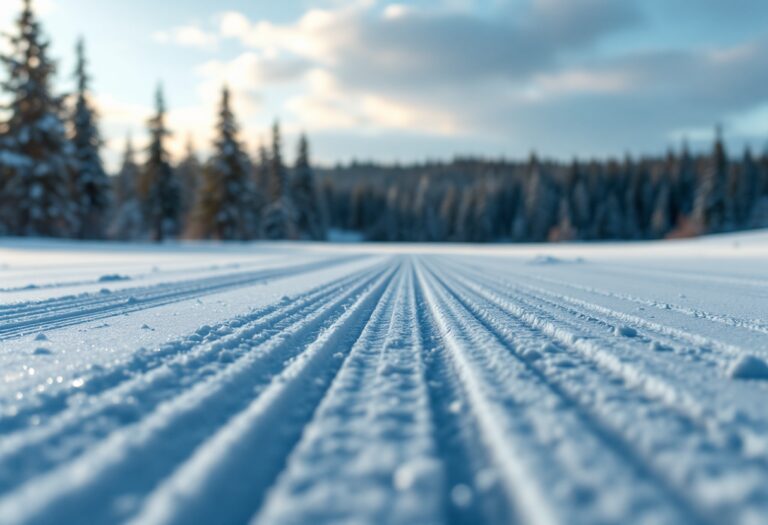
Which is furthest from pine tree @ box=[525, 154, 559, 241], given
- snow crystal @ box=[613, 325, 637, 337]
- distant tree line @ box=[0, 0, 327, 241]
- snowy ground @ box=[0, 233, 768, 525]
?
snow crystal @ box=[613, 325, 637, 337]

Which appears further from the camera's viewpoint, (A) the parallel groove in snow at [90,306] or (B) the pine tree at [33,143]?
(B) the pine tree at [33,143]

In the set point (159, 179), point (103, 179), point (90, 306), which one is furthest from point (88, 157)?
point (90, 306)

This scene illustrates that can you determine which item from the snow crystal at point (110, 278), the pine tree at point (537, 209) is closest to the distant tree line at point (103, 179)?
the snow crystal at point (110, 278)

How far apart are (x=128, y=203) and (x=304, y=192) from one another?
18.0 m

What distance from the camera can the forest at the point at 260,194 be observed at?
22.6 m

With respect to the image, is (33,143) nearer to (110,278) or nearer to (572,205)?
(110,278)

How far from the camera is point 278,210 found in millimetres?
38625

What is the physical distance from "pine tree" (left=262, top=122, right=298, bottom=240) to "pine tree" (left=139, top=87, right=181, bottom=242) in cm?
751

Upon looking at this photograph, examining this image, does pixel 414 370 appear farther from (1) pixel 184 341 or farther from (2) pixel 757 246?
(2) pixel 757 246

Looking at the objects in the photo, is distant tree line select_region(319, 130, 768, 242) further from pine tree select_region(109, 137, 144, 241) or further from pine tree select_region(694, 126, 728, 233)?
pine tree select_region(109, 137, 144, 241)

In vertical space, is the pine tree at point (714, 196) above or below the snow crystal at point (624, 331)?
above

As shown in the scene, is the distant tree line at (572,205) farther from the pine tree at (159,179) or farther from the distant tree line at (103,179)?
the pine tree at (159,179)

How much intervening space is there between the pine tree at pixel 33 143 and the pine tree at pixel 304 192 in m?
21.5

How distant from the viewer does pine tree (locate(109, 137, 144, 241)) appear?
41.9 meters
